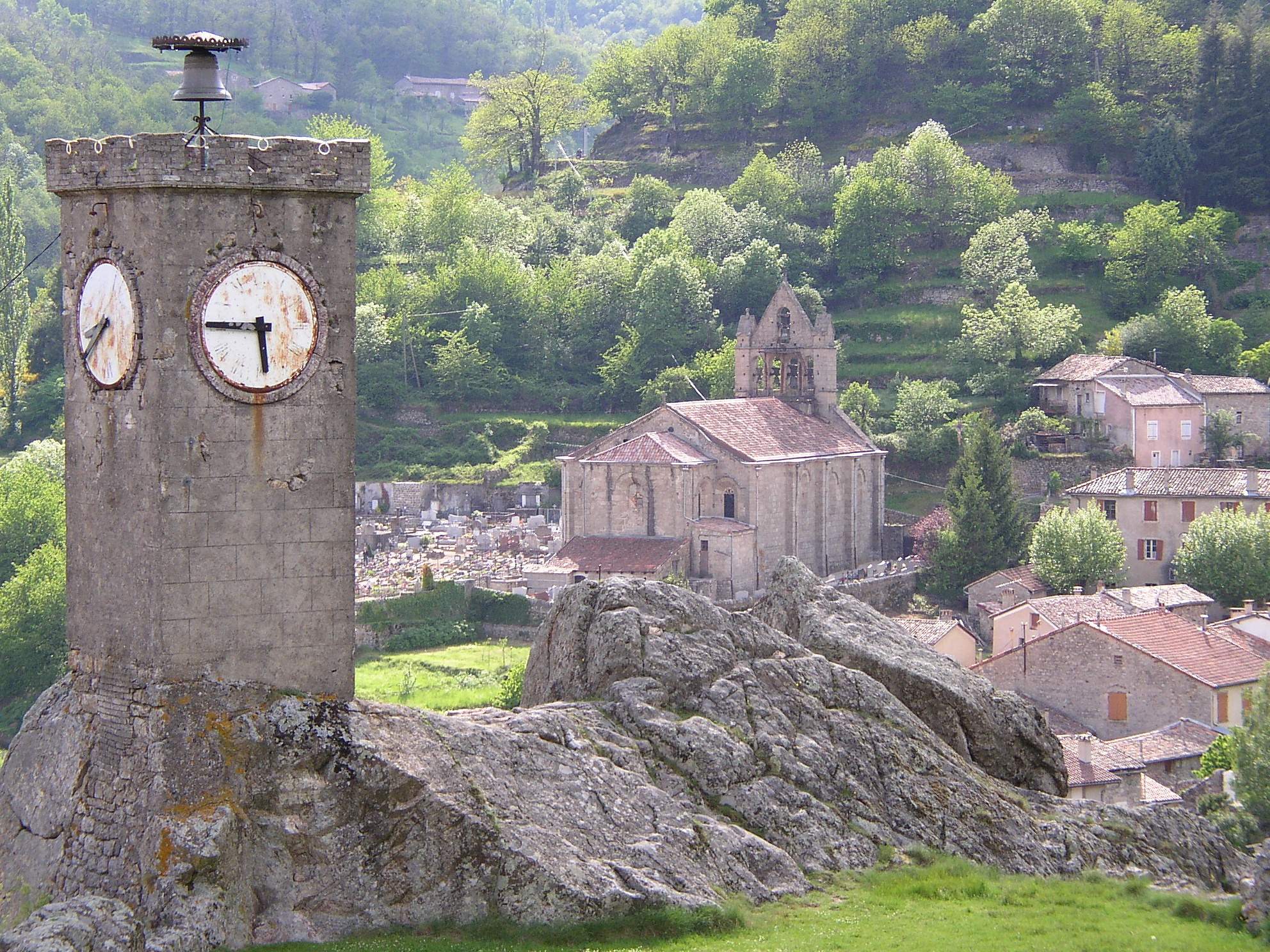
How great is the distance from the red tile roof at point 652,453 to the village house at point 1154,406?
2085 centimetres

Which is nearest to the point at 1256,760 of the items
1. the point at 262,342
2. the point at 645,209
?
the point at 262,342

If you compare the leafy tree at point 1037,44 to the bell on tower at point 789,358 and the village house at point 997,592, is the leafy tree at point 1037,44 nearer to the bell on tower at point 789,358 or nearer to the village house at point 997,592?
the bell on tower at point 789,358

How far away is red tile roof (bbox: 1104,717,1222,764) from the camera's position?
44969 millimetres

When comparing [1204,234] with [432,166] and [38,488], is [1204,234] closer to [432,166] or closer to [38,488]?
[38,488]

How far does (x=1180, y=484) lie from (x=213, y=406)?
54.6 meters

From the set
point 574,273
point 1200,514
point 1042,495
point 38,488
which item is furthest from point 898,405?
point 38,488

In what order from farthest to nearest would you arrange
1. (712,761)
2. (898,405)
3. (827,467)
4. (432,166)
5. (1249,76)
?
(432,166) < (1249,76) < (898,405) < (827,467) < (712,761)

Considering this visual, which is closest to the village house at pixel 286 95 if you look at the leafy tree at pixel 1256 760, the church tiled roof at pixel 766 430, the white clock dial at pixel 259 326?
the church tiled roof at pixel 766 430

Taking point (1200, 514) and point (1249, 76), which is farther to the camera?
point (1249, 76)

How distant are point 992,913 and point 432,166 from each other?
166 meters

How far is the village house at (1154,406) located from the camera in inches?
2948

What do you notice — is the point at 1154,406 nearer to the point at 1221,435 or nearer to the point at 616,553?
the point at 1221,435

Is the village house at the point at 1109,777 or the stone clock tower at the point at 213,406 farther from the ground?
the stone clock tower at the point at 213,406

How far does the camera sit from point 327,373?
1672cm
